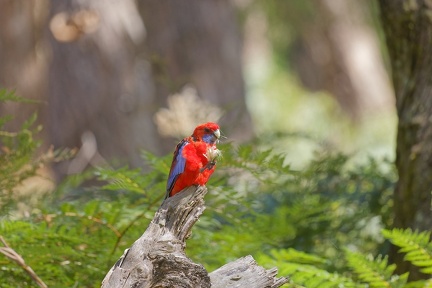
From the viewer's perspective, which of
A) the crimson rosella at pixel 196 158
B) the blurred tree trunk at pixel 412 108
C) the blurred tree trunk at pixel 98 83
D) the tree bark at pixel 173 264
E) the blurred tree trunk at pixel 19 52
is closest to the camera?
Result: the tree bark at pixel 173 264

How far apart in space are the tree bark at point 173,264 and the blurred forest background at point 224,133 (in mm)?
368

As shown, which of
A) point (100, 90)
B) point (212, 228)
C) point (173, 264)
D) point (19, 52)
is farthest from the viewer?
point (100, 90)

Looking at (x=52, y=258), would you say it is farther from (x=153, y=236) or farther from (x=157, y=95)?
(x=157, y=95)

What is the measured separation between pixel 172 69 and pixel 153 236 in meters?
6.65

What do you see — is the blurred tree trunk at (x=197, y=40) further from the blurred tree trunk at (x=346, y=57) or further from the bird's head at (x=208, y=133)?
the bird's head at (x=208, y=133)

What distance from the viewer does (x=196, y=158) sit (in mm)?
2100

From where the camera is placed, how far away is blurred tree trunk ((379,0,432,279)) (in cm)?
280

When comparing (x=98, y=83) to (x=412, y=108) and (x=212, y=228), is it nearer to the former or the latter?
(x=212, y=228)

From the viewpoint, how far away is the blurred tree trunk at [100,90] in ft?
21.0

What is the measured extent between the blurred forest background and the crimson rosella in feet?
0.88

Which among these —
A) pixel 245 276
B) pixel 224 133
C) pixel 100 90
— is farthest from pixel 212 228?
pixel 100 90

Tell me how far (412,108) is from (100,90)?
400 centimetres

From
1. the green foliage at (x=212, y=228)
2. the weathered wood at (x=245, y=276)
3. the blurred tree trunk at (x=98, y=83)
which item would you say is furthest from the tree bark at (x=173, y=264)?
the blurred tree trunk at (x=98, y=83)

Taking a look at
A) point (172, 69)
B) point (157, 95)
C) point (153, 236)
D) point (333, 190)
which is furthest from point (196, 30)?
point (153, 236)
